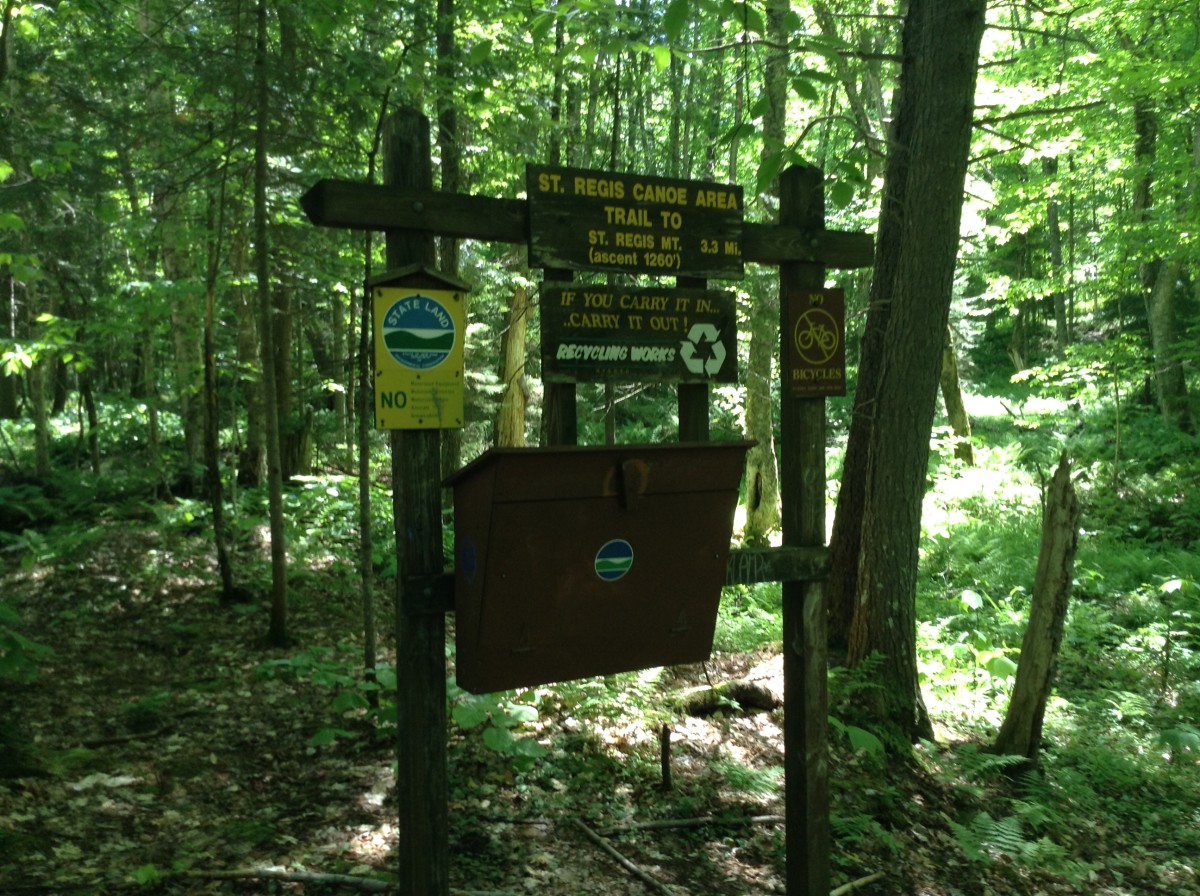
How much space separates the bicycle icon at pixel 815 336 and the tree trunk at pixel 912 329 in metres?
2.18

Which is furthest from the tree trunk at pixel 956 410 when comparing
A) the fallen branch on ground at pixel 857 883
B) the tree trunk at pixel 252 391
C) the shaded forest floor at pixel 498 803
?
the fallen branch on ground at pixel 857 883

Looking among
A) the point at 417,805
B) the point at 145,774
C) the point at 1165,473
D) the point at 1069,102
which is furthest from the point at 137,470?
the point at 1165,473

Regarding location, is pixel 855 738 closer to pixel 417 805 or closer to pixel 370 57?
pixel 417 805

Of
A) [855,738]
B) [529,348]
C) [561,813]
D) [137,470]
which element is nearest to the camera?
[561,813]

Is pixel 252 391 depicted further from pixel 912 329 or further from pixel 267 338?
pixel 912 329

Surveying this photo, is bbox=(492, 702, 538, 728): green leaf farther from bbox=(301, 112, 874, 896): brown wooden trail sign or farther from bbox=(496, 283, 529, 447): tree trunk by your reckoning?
bbox=(496, 283, 529, 447): tree trunk

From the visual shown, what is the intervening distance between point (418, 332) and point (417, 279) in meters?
0.18

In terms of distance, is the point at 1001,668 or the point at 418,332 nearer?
the point at 418,332

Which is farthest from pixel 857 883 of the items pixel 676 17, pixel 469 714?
pixel 676 17

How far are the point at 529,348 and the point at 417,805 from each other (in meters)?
13.3

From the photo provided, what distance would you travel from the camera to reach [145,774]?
16.5ft

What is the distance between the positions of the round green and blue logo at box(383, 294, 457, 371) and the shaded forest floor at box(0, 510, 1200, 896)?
2278 mm

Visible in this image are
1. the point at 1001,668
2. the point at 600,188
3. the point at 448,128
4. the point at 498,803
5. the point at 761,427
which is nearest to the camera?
the point at 600,188

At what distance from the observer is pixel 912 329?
5.82m
